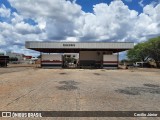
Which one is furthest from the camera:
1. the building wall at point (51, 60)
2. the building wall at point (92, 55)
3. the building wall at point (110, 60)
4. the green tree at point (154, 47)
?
the green tree at point (154, 47)

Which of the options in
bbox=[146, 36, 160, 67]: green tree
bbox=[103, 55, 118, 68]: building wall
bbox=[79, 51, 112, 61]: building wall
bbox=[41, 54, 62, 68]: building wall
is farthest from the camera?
bbox=[146, 36, 160, 67]: green tree

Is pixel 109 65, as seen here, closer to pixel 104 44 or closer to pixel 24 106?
pixel 104 44

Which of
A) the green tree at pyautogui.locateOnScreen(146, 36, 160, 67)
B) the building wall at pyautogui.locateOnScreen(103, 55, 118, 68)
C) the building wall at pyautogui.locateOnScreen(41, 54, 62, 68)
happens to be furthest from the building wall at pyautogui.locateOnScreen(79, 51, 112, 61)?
the green tree at pyautogui.locateOnScreen(146, 36, 160, 67)

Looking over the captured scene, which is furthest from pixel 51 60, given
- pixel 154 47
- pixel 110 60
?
pixel 154 47

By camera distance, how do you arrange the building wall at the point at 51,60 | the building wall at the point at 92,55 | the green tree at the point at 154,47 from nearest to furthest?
the building wall at the point at 51,60 → the building wall at the point at 92,55 → the green tree at the point at 154,47

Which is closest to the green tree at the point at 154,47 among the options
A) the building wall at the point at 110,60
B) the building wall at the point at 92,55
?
the building wall at the point at 92,55

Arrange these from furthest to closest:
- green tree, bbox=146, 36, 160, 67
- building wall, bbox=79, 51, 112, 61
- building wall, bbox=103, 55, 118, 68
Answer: green tree, bbox=146, 36, 160, 67
building wall, bbox=79, 51, 112, 61
building wall, bbox=103, 55, 118, 68

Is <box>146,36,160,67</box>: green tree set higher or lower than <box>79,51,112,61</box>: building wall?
higher

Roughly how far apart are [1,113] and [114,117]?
367 centimetres

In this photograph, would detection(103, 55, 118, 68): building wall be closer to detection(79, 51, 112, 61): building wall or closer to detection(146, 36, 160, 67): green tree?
detection(79, 51, 112, 61): building wall

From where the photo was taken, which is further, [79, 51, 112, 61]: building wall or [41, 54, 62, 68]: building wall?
[79, 51, 112, 61]: building wall

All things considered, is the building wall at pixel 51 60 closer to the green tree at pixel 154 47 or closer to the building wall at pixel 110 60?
the building wall at pixel 110 60

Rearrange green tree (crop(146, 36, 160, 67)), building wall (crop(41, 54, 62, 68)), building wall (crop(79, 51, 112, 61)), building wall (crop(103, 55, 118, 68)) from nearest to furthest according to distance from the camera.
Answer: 1. building wall (crop(41, 54, 62, 68))
2. building wall (crop(103, 55, 118, 68))
3. building wall (crop(79, 51, 112, 61))
4. green tree (crop(146, 36, 160, 67))

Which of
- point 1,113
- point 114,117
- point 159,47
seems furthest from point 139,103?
point 159,47
